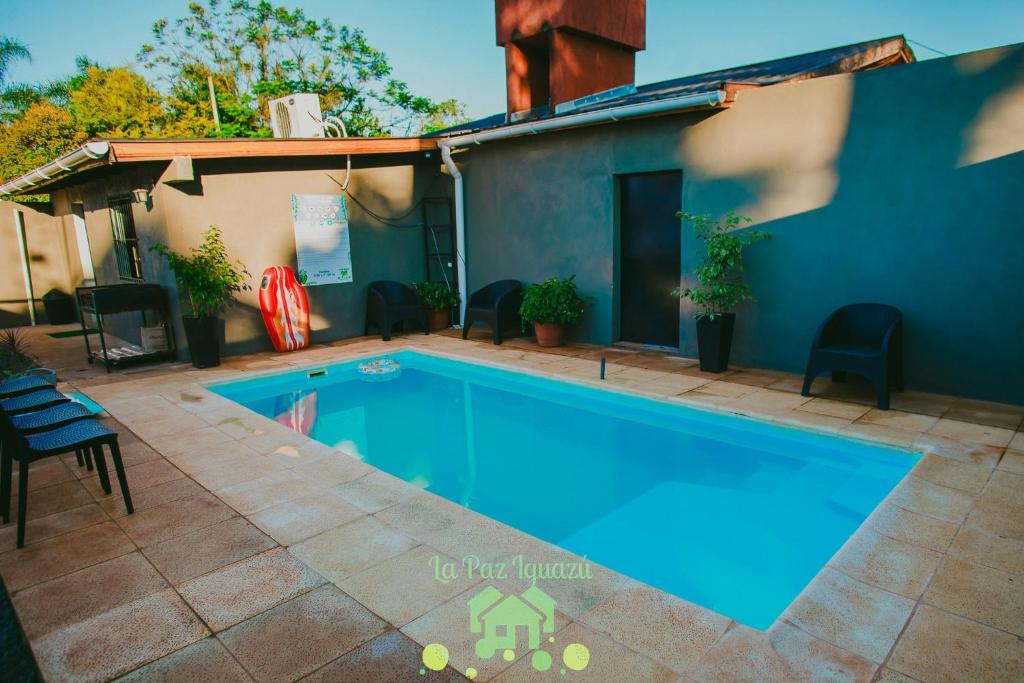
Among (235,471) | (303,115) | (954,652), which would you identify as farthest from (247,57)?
(954,652)

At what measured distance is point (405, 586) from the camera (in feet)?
8.63

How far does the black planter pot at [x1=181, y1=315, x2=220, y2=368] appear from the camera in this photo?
690cm

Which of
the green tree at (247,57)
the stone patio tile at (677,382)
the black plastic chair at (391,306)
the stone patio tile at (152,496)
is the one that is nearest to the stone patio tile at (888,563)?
the stone patio tile at (677,382)

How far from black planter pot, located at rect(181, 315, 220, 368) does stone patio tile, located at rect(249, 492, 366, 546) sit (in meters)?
4.26

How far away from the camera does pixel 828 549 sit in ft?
10.9

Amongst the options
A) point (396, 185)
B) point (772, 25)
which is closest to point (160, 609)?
point (396, 185)

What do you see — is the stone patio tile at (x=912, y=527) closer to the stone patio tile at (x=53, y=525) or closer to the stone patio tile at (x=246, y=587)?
the stone patio tile at (x=246, y=587)

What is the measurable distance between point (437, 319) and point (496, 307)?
5.29 ft

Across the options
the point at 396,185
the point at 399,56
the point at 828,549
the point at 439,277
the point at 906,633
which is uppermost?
the point at 399,56

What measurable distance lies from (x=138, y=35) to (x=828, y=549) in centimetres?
→ 2767

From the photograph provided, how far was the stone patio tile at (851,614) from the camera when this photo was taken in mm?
2230

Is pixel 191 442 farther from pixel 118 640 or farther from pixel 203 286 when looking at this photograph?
pixel 203 286

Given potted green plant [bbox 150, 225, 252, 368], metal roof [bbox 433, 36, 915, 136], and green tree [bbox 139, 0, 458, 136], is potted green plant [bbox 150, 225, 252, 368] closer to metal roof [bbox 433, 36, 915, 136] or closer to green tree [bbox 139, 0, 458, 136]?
metal roof [bbox 433, 36, 915, 136]

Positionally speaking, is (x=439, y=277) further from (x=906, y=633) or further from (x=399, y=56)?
(x=399, y=56)
